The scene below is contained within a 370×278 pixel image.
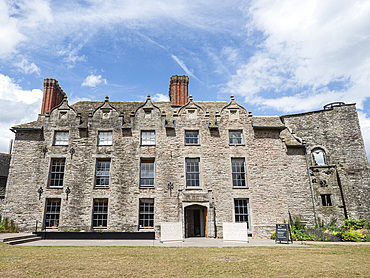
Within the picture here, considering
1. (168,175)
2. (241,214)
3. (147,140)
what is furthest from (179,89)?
(241,214)

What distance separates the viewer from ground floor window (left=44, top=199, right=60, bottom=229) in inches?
763

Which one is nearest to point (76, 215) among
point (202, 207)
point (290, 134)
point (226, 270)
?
point (202, 207)

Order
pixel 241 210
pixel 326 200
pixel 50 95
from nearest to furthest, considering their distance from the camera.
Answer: pixel 241 210 → pixel 326 200 → pixel 50 95

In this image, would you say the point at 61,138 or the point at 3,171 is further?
the point at 3,171

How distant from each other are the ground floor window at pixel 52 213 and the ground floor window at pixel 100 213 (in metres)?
2.87

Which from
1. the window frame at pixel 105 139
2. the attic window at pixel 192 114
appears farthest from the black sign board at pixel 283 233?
the window frame at pixel 105 139

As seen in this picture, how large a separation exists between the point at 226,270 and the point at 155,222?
460 inches

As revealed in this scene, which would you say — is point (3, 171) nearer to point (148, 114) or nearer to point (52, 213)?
point (52, 213)

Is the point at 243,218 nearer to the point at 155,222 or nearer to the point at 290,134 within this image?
the point at 155,222

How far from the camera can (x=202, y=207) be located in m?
19.8

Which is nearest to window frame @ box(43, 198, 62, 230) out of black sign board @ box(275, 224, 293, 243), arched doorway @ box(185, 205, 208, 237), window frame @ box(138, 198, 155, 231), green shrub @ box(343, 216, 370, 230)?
window frame @ box(138, 198, 155, 231)

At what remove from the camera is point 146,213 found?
A: 19.5 m

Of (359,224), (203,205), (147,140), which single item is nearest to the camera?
(203,205)

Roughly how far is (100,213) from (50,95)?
41.1ft
